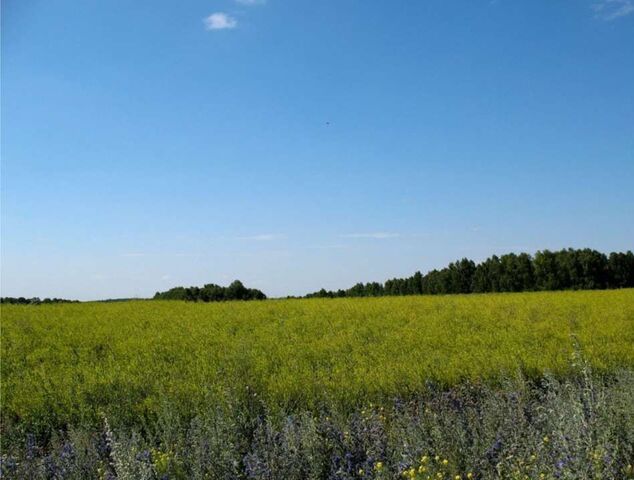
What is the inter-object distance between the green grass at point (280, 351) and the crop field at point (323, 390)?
2.1 inches

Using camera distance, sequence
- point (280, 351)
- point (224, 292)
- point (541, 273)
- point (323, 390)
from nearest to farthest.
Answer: point (323, 390) → point (280, 351) → point (224, 292) → point (541, 273)

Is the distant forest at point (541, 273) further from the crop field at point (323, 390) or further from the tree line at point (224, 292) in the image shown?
the crop field at point (323, 390)

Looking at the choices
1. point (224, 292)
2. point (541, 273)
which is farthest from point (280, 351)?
point (541, 273)

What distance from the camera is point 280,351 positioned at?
12695 mm

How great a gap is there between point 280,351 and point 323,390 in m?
4.26

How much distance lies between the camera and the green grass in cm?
893

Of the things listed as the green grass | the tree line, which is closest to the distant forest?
the tree line

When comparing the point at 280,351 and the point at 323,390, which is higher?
the point at 280,351

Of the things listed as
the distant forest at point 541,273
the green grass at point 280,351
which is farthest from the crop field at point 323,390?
the distant forest at point 541,273

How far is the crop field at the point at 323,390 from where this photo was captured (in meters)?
4.75

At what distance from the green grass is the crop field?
0.05 meters

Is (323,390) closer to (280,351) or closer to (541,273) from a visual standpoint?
(280,351)

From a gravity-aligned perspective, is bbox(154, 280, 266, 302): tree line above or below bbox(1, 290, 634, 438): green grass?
above

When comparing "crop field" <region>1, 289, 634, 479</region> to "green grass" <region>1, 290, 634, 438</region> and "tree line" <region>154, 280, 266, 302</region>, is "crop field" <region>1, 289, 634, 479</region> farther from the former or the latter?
"tree line" <region>154, 280, 266, 302</region>
